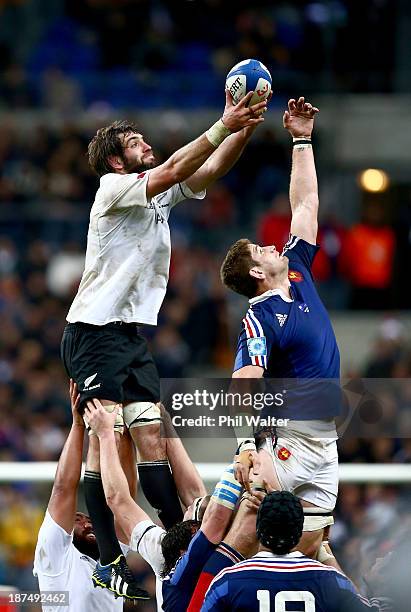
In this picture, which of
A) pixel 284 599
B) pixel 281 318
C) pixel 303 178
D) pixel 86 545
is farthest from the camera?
pixel 86 545

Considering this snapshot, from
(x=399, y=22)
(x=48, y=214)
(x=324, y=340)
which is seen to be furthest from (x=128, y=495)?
(x=399, y=22)

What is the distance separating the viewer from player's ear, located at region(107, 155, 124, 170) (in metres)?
7.51

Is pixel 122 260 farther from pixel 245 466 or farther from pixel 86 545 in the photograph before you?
pixel 86 545

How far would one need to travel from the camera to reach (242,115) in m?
6.98

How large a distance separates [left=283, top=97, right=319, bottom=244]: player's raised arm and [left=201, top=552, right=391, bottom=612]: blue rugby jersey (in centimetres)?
207

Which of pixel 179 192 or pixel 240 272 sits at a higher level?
pixel 179 192

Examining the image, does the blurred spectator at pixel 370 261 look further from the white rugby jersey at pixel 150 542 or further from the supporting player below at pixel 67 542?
the white rugby jersey at pixel 150 542

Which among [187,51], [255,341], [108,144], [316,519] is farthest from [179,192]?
[187,51]

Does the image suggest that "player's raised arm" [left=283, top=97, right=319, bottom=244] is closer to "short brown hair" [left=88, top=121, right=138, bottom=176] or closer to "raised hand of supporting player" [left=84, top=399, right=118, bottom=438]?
"short brown hair" [left=88, top=121, right=138, bottom=176]

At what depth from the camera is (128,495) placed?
24.0ft

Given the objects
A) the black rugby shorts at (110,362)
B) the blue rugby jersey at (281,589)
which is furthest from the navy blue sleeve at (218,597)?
the black rugby shorts at (110,362)

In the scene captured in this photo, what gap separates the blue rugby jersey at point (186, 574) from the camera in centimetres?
697

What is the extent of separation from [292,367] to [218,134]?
126 cm

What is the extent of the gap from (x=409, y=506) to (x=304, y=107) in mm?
3236
